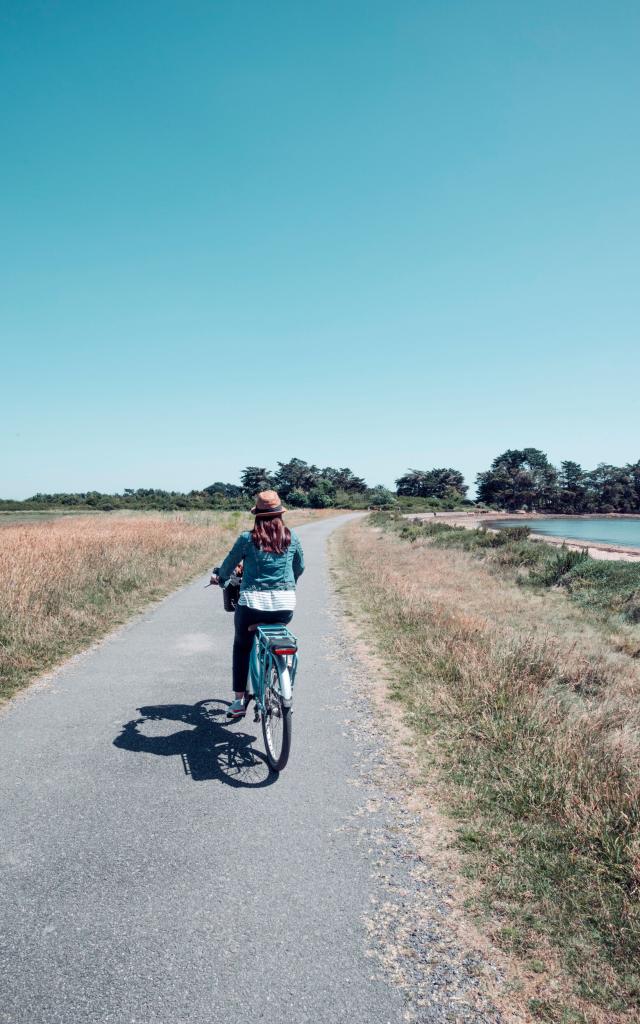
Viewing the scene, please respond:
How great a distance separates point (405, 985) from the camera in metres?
2.59

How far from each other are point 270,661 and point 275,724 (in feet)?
1.87

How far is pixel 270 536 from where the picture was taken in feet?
16.6

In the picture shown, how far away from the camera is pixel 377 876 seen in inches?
132

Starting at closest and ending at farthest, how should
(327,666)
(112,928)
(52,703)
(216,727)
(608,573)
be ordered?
(112,928) < (216,727) < (52,703) < (327,666) < (608,573)

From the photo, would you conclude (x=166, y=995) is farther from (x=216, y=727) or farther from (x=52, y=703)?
(x=52, y=703)

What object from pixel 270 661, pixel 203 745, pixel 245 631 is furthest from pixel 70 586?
pixel 270 661

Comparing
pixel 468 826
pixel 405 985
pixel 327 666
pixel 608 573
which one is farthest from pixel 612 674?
pixel 608 573

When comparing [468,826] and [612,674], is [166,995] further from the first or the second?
[612,674]

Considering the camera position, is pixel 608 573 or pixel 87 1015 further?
pixel 608 573

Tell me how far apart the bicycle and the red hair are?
763 millimetres

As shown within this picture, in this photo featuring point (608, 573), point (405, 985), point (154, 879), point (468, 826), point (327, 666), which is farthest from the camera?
point (608, 573)

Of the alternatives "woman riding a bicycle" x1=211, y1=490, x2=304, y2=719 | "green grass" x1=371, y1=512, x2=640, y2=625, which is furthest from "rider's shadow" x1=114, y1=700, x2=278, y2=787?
"green grass" x1=371, y1=512, x2=640, y2=625

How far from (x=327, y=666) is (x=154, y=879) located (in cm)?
481

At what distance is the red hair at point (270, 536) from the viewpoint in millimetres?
5055
